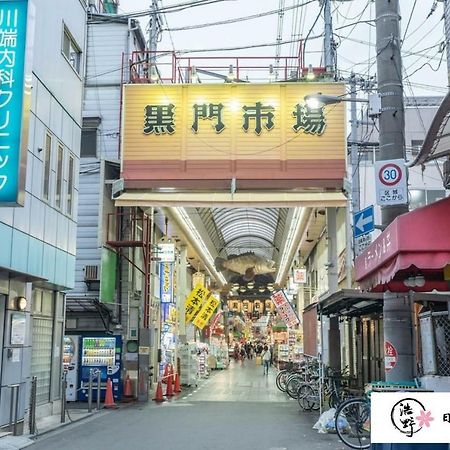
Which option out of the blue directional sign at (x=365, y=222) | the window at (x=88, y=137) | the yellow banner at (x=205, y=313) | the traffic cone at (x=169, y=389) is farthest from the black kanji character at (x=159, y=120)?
the yellow banner at (x=205, y=313)

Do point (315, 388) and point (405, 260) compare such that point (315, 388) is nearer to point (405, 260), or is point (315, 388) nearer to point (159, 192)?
point (159, 192)

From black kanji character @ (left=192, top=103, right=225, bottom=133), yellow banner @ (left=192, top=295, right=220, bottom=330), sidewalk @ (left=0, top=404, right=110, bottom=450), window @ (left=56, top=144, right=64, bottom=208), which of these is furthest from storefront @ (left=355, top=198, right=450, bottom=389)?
yellow banner @ (left=192, top=295, right=220, bottom=330)

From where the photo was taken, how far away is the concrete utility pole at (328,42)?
67.7 ft

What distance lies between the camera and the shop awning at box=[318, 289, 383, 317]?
12882mm

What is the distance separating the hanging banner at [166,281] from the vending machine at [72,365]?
782 cm

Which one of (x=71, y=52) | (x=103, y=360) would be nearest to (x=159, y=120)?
(x=71, y=52)

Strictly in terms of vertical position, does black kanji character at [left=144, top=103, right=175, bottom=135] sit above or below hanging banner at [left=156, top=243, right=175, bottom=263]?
above

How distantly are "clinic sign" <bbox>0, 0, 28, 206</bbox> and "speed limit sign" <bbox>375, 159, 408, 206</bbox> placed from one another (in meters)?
5.74

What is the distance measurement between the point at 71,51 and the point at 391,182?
12436 mm

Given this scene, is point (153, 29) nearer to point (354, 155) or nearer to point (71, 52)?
point (71, 52)

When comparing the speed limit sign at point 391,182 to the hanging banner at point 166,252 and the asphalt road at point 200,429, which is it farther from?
the hanging banner at point 166,252

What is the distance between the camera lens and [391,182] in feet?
28.5

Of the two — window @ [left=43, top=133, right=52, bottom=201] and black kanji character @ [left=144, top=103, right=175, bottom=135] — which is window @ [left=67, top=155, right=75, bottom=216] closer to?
window @ [left=43, top=133, right=52, bottom=201]

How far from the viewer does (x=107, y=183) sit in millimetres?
22469
